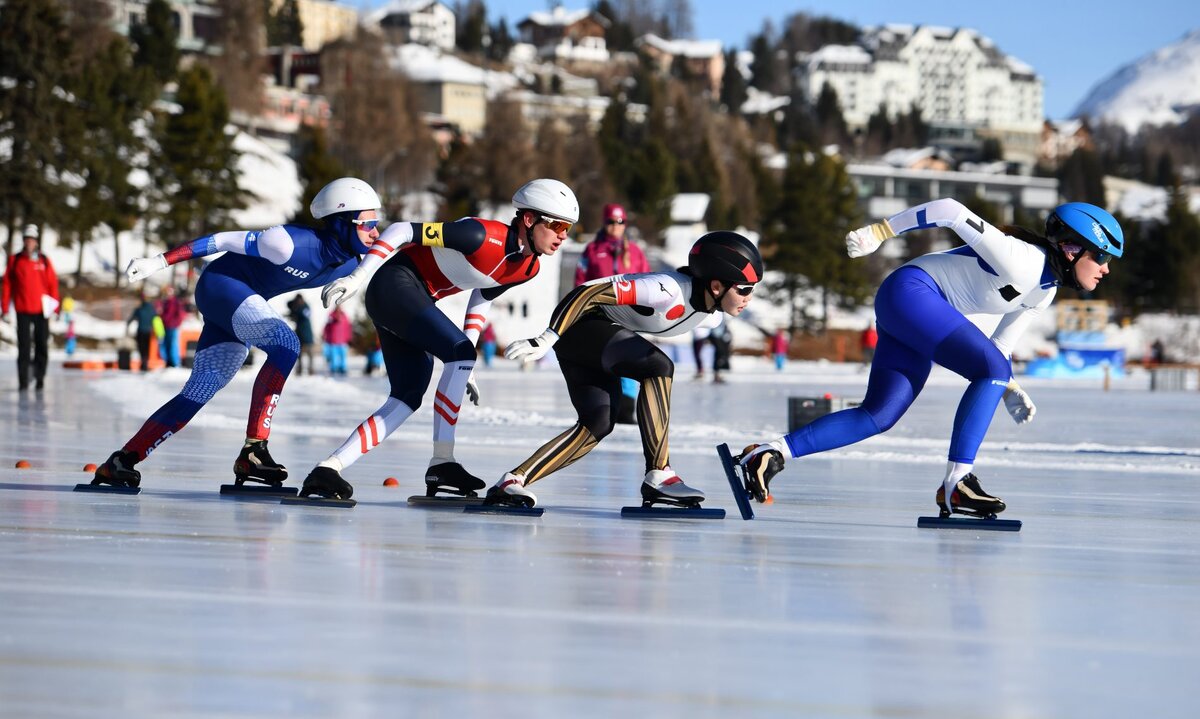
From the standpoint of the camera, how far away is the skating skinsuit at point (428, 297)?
622cm

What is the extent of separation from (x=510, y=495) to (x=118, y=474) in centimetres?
177

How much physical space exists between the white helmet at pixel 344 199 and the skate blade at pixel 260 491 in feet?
3.89

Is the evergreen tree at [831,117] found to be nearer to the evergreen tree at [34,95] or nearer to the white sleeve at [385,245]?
the evergreen tree at [34,95]

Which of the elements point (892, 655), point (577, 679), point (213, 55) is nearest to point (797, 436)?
point (892, 655)

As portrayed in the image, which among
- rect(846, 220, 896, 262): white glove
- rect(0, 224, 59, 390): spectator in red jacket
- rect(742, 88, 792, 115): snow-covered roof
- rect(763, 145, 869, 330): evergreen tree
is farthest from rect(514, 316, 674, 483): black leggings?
rect(742, 88, 792, 115): snow-covered roof

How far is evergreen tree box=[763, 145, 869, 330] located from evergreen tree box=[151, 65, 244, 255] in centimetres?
2264

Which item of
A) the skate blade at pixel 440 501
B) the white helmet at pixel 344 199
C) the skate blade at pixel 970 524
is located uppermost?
the white helmet at pixel 344 199

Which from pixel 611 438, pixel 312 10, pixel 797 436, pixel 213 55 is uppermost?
pixel 312 10

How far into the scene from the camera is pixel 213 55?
9838 cm

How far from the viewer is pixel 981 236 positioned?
587cm

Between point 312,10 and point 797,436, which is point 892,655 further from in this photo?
point 312,10

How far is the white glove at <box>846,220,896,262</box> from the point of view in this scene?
18.9 ft

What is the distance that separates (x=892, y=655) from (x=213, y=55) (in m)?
100

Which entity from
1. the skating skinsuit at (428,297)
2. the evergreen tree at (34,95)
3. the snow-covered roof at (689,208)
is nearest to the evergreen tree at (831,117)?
the snow-covered roof at (689,208)
